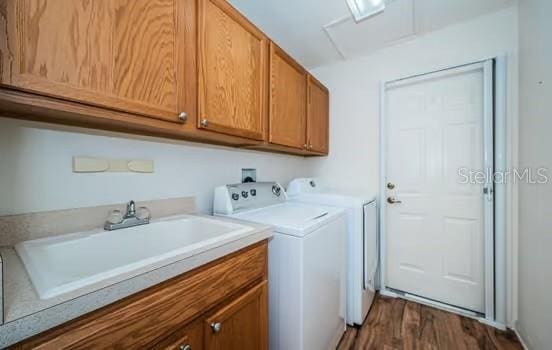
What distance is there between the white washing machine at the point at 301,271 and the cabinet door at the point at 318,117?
2.82 ft

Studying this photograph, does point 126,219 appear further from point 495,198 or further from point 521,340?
point 521,340

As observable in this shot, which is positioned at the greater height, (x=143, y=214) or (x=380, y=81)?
(x=380, y=81)

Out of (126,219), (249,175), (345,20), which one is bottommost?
(126,219)

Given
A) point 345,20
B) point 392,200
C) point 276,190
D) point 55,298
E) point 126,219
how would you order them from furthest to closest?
point 392,200 < point 276,190 < point 345,20 < point 126,219 < point 55,298

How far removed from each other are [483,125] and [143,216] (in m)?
2.53

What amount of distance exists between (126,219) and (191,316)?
0.58 metres

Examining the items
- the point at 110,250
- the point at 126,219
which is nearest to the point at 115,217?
the point at 126,219

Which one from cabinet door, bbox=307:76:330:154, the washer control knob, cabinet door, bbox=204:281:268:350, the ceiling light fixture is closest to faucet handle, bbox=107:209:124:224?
cabinet door, bbox=204:281:268:350

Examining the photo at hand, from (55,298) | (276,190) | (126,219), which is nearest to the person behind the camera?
(55,298)

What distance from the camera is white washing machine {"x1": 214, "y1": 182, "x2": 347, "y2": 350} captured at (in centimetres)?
109

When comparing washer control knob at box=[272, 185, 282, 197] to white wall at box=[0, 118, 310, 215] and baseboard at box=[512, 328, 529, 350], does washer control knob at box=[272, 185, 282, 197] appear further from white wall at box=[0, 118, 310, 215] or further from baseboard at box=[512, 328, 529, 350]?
baseboard at box=[512, 328, 529, 350]

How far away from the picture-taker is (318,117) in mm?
2275

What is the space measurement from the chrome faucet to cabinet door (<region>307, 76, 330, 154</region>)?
1473 mm

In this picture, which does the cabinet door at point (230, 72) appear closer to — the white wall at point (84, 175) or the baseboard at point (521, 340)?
the white wall at point (84, 175)
